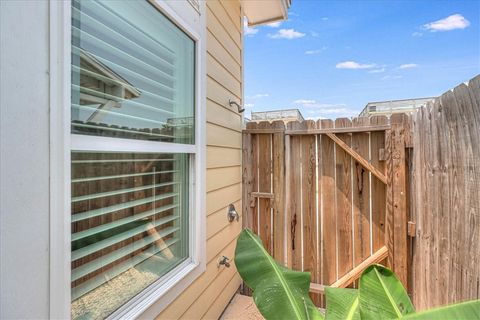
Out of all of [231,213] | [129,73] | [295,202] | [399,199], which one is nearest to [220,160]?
[231,213]

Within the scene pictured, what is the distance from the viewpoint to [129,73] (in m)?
1.22

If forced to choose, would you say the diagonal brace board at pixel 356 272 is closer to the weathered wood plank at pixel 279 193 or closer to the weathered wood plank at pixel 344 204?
the weathered wood plank at pixel 344 204

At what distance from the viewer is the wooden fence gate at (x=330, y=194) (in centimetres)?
247

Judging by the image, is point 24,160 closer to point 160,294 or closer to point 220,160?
point 160,294

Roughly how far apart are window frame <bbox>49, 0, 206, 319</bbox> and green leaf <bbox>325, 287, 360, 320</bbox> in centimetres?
87

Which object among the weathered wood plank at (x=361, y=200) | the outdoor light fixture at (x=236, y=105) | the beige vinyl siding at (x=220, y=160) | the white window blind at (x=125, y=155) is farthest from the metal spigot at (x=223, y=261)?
the outdoor light fixture at (x=236, y=105)

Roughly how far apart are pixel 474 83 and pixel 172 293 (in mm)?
1790

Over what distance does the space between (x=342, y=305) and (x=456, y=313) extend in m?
0.58

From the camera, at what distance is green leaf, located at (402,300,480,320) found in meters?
0.64

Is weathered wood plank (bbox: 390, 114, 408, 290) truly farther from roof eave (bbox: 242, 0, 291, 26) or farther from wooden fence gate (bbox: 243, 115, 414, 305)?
roof eave (bbox: 242, 0, 291, 26)

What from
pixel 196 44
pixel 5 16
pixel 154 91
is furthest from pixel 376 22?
pixel 5 16

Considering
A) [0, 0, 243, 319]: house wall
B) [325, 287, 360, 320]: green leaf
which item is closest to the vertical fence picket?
[325, 287, 360, 320]: green leaf

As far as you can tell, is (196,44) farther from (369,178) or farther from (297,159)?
(369,178)

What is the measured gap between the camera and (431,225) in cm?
162
